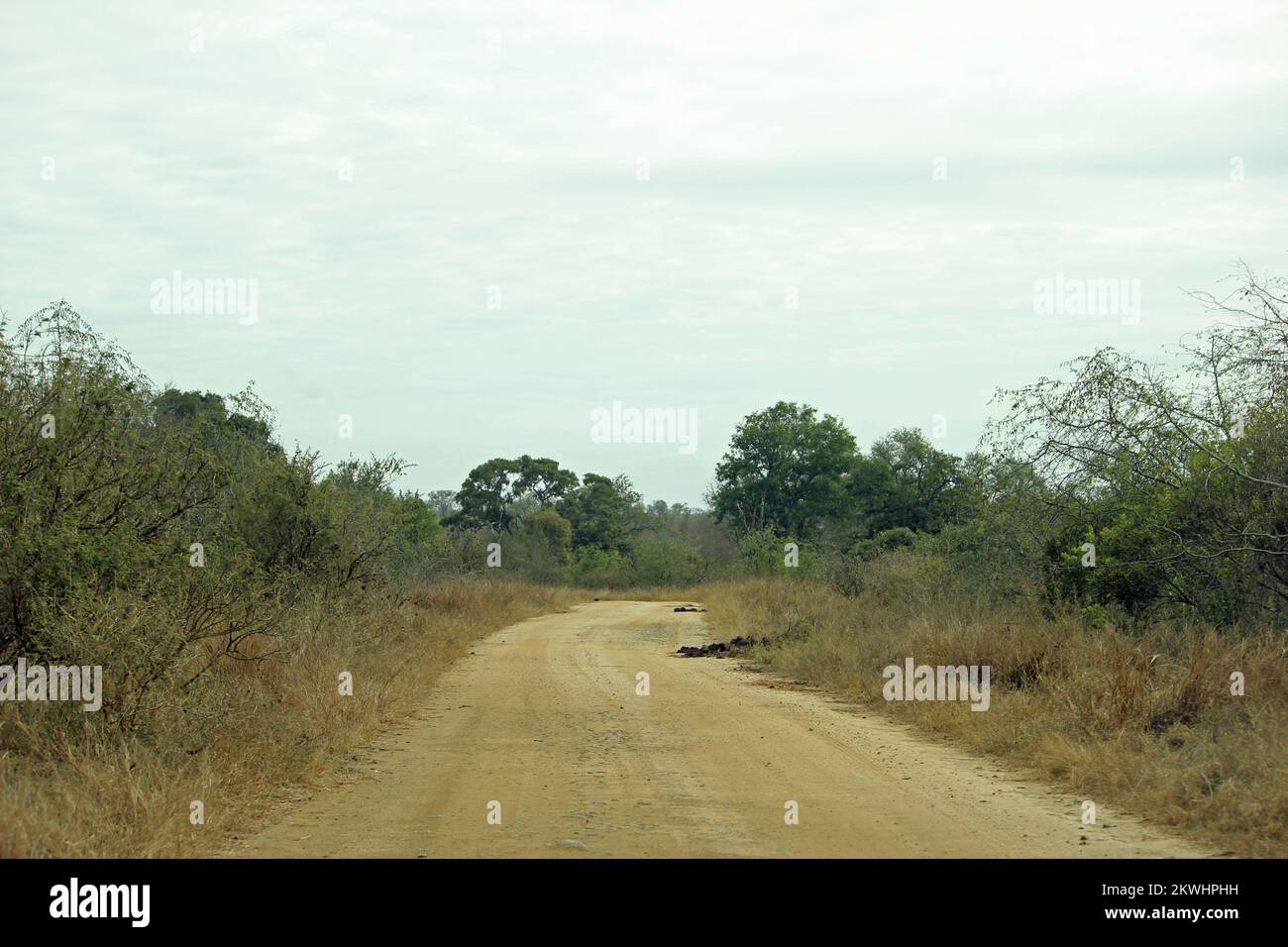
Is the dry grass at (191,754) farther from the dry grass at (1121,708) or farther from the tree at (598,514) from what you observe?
the tree at (598,514)

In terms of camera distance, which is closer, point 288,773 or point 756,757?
point 288,773

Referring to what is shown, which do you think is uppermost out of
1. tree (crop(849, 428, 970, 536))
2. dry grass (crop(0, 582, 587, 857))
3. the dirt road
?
tree (crop(849, 428, 970, 536))

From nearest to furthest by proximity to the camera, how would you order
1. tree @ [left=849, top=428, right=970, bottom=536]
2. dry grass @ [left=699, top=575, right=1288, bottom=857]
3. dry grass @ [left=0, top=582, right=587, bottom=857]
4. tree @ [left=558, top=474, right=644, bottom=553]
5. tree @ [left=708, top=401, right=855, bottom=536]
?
1. dry grass @ [left=0, top=582, right=587, bottom=857]
2. dry grass @ [left=699, top=575, right=1288, bottom=857]
3. tree @ [left=849, top=428, right=970, bottom=536]
4. tree @ [left=708, top=401, right=855, bottom=536]
5. tree @ [left=558, top=474, right=644, bottom=553]

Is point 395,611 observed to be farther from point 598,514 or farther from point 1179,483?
point 598,514

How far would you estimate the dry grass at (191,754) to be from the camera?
22.2 ft

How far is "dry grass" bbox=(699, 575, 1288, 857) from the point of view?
7.81 m

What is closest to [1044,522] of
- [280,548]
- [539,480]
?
[280,548]

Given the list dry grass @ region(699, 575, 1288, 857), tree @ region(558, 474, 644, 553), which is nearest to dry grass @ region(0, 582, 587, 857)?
dry grass @ region(699, 575, 1288, 857)

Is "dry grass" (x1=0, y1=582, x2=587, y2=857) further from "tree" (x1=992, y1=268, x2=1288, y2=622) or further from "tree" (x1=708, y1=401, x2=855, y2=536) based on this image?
"tree" (x1=708, y1=401, x2=855, y2=536)

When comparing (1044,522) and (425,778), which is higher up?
(1044,522)

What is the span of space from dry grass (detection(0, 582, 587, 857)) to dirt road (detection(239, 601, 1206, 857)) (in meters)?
0.40
